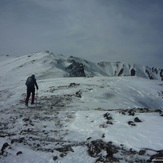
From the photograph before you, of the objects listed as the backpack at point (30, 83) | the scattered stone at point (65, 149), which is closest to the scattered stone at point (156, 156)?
the scattered stone at point (65, 149)

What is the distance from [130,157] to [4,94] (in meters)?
18.0

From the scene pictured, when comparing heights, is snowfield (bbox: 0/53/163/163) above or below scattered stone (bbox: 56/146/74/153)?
above

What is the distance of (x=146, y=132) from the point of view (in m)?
9.34

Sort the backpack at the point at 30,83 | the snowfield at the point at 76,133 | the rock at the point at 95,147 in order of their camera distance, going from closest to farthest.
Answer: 1. the snowfield at the point at 76,133
2. the rock at the point at 95,147
3. the backpack at the point at 30,83

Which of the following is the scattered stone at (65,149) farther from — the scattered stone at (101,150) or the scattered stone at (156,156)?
the scattered stone at (156,156)

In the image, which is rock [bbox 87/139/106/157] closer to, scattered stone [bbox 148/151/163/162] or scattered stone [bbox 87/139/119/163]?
scattered stone [bbox 87/139/119/163]

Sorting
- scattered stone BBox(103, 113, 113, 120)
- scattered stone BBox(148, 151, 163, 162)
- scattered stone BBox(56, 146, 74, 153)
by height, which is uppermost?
scattered stone BBox(103, 113, 113, 120)

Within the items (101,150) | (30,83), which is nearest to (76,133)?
(101,150)

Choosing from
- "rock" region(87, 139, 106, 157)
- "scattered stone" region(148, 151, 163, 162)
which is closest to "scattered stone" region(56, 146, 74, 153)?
"rock" region(87, 139, 106, 157)

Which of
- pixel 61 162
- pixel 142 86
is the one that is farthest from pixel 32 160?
pixel 142 86

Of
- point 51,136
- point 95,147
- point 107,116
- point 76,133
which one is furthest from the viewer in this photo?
point 107,116

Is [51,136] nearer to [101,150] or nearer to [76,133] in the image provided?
[76,133]

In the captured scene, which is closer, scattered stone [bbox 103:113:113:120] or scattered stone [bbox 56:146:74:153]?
scattered stone [bbox 56:146:74:153]

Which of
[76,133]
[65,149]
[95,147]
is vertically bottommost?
[65,149]
